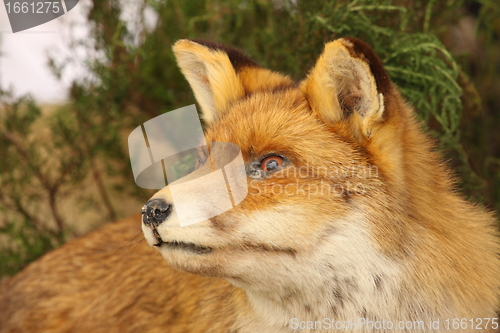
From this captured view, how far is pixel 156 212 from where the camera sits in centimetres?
226

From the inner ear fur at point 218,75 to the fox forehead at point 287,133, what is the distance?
12.2 inches

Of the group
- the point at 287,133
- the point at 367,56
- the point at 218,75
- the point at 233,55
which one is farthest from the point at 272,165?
the point at 233,55

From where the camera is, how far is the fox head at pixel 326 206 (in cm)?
230

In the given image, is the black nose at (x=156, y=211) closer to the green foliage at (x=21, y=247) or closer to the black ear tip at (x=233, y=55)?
the black ear tip at (x=233, y=55)

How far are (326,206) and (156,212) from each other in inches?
32.0

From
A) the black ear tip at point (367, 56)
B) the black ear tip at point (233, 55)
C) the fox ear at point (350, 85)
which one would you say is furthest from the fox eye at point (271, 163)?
the black ear tip at point (233, 55)

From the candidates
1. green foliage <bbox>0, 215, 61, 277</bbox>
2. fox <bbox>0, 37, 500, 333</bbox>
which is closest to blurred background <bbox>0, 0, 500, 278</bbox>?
green foliage <bbox>0, 215, 61, 277</bbox>

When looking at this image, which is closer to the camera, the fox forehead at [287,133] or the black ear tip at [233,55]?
the fox forehead at [287,133]

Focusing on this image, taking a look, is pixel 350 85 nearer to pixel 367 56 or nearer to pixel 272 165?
pixel 367 56

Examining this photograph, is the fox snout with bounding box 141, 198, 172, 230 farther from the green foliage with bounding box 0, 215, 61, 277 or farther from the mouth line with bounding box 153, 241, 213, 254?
the green foliage with bounding box 0, 215, 61, 277

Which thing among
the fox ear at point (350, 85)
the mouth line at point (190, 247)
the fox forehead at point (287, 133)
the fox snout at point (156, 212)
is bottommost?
the mouth line at point (190, 247)

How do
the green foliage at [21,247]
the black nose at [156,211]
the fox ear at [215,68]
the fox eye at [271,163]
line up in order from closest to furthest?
the black nose at [156,211] → the fox eye at [271,163] → the fox ear at [215,68] → the green foliage at [21,247]

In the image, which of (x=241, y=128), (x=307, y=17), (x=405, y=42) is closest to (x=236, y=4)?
(x=307, y=17)

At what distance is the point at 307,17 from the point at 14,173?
13.3 ft
